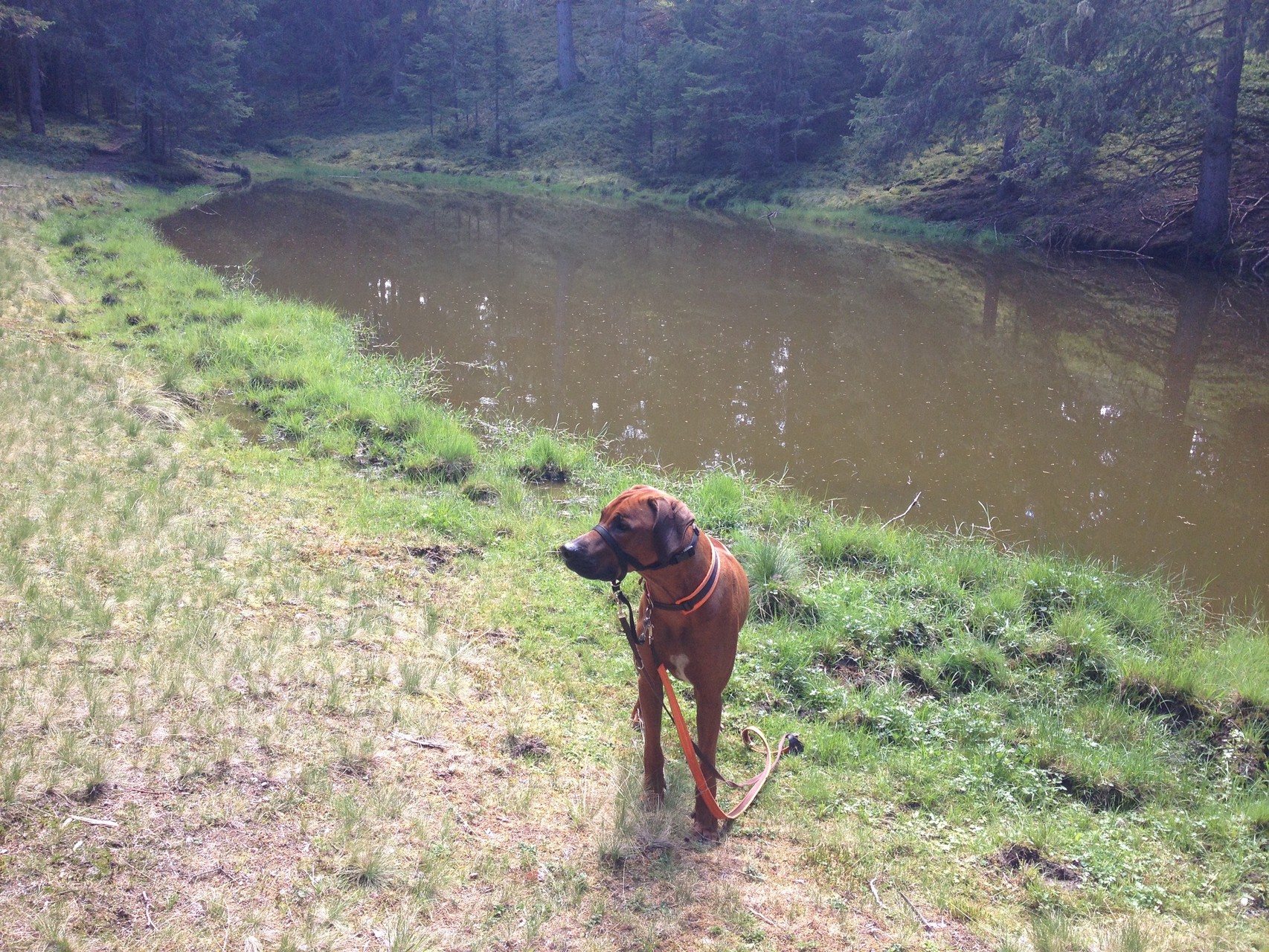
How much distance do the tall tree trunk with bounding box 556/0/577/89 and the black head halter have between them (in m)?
49.3

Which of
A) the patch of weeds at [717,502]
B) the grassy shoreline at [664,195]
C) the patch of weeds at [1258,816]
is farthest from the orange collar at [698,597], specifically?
the grassy shoreline at [664,195]

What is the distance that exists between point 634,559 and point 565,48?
50.3 meters

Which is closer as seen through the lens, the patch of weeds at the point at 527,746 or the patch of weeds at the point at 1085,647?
the patch of weeds at the point at 527,746

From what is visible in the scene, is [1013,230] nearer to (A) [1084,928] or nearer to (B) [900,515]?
(B) [900,515]

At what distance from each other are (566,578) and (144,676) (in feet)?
8.32

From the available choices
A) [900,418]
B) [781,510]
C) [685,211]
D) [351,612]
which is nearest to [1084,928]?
[351,612]

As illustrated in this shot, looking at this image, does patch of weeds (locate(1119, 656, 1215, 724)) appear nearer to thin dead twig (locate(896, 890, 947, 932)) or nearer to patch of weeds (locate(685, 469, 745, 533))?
thin dead twig (locate(896, 890, 947, 932))

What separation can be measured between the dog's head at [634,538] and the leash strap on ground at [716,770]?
0.54m

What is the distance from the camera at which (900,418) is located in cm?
978

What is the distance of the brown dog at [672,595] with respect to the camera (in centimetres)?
290

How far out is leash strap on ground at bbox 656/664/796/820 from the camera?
10.4 feet

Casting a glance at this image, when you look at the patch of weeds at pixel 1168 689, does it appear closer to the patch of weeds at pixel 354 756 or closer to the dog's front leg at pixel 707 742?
A: the dog's front leg at pixel 707 742

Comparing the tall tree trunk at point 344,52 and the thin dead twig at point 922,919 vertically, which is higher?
the tall tree trunk at point 344,52

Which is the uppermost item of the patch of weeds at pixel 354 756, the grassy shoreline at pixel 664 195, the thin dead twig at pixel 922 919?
the grassy shoreline at pixel 664 195
